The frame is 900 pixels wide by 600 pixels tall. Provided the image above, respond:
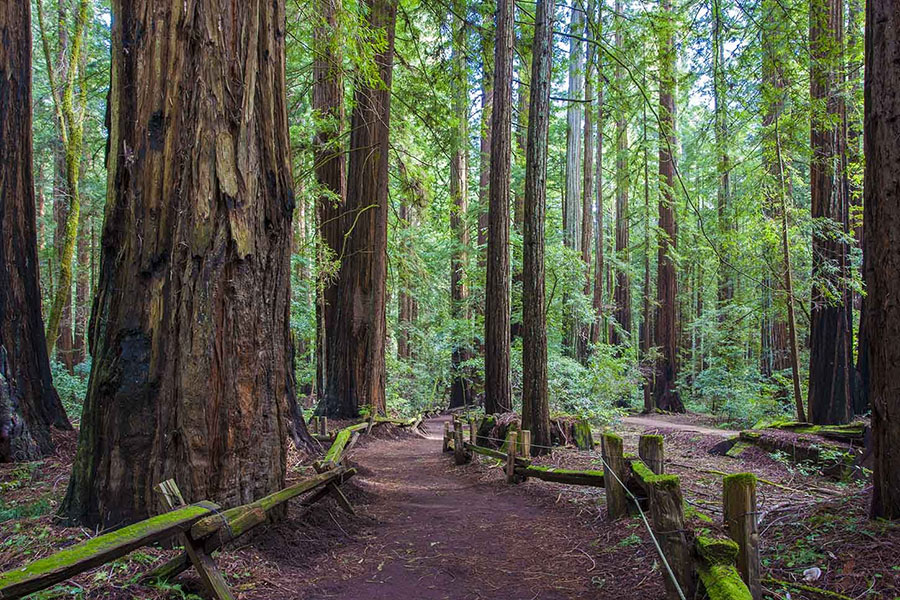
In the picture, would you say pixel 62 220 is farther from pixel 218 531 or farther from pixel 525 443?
pixel 218 531

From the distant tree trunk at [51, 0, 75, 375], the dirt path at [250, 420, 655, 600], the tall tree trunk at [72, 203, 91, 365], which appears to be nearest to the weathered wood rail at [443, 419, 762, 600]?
the dirt path at [250, 420, 655, 600]

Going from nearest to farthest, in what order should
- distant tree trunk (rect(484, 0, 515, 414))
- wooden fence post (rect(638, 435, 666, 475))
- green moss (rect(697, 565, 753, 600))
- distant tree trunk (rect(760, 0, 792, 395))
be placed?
green moss (rect(697, 565, 753, 600)), wooden fence post (rect(638, 435, 666, 475)), distant tree trunk (rect(760, 0, 792, 395)), distant tree trunk (rect(484, 0, 515, 414))

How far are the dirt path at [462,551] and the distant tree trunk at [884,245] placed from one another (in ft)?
5.78

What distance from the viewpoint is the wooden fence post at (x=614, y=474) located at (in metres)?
4.87

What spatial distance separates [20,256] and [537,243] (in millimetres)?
6752

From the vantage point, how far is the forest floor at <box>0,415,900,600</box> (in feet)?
10.6

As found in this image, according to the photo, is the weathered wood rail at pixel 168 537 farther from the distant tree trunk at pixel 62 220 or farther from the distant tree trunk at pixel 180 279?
the distant tree trunk at pixel 62 220

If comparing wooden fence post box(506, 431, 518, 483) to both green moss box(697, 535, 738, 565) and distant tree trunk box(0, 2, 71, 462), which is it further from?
distant tree trunk box(0, 2, 71, 462)

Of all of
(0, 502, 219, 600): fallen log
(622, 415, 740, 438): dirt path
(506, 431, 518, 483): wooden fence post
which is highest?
(0, 502, 219, 600): fallen log

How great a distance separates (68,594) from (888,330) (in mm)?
5244

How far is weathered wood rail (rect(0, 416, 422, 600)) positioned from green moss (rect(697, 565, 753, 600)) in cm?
261

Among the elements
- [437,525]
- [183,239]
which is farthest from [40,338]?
[437,525]

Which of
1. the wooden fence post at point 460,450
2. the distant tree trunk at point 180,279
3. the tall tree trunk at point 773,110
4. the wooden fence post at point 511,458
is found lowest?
the wooden fence post at point 460,450

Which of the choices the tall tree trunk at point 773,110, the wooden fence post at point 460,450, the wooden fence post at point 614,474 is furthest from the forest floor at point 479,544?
the tall tree trunk at point 773,110
